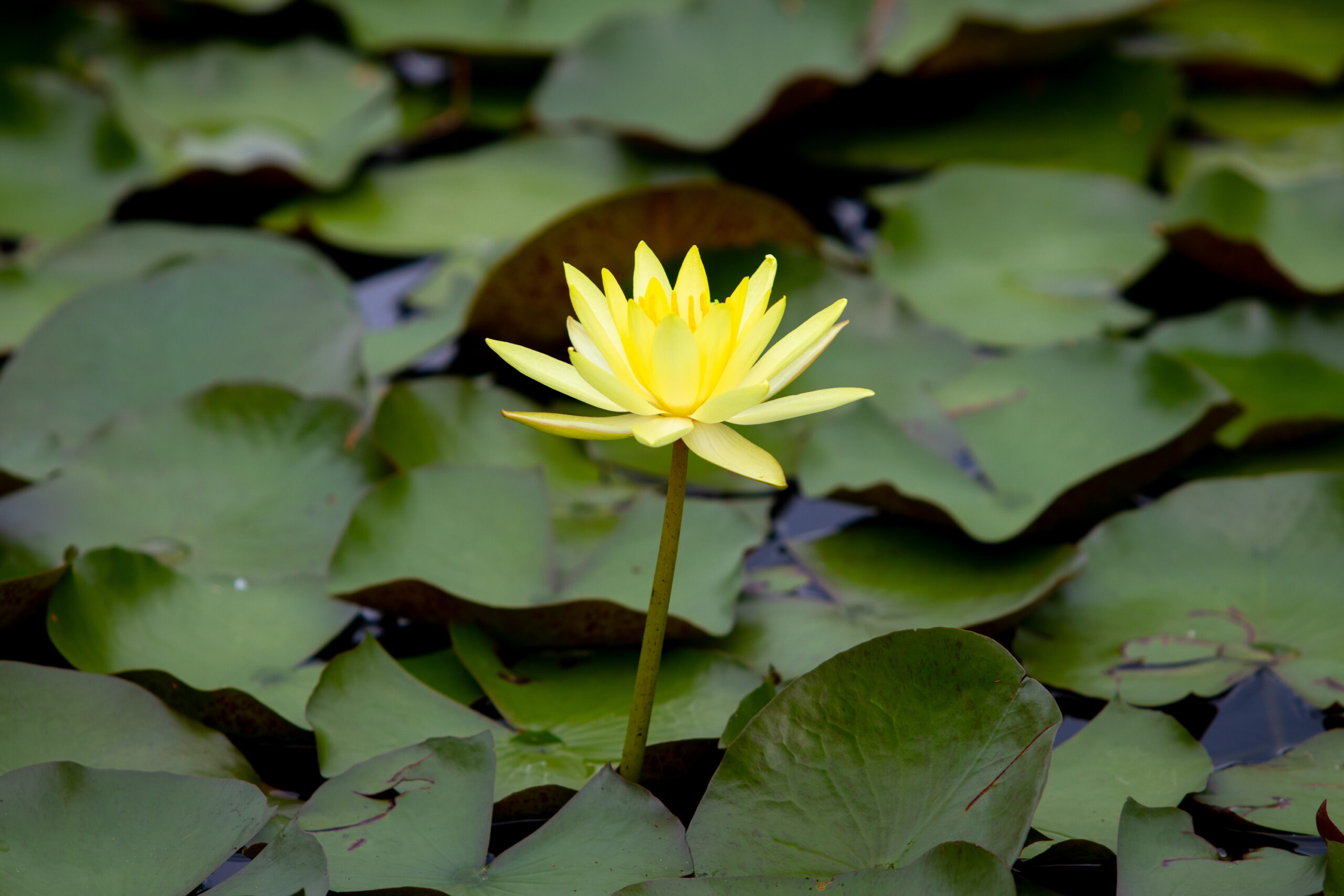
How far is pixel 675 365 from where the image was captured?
0.80 metres

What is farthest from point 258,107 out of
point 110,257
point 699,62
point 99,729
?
point 99,729

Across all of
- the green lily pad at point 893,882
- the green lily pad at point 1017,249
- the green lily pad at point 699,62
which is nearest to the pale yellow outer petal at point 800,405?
the green lily pad at point 893,882

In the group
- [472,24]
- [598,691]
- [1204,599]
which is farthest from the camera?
[472,24]

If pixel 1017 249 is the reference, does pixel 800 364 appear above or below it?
above

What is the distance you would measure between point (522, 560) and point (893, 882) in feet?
2.08

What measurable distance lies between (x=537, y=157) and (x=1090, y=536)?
1.46m

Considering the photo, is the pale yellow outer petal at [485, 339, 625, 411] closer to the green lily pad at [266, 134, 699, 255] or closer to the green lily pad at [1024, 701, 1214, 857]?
the green lily pad at [1024, 701, 1214, 857]

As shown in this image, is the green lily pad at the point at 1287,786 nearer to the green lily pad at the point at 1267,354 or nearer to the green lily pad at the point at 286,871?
the green lily pad at the point at 1267,354

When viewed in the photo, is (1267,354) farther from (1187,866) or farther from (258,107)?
(258,107)

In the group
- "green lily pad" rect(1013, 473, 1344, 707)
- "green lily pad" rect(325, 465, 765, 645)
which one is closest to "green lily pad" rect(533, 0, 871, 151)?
"green lily pad" rect(325, 465, 765, 645)

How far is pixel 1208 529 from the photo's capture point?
1.37 m

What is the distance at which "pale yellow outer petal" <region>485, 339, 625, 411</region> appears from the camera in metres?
0.84

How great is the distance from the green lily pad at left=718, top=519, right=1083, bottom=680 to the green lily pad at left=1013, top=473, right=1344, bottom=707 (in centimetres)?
6

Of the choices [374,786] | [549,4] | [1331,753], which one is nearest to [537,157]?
[549,4]
